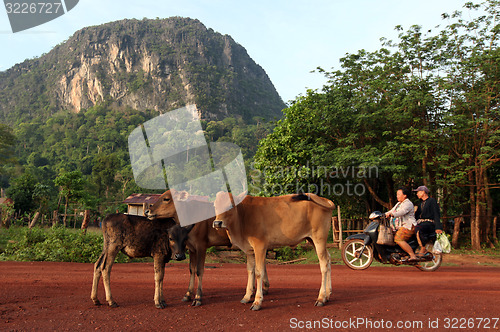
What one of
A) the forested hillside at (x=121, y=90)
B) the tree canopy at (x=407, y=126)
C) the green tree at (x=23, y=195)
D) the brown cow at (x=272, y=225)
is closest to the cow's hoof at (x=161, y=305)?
the brown cow at (x=272, y=225)

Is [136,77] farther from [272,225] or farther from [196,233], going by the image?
[272,225]

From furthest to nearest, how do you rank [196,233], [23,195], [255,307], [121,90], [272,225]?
[121,90], [23,195], [196,233], [272,225], [255,307]

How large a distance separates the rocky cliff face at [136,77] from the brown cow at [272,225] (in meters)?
131

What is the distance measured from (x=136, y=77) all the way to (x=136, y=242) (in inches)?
6399

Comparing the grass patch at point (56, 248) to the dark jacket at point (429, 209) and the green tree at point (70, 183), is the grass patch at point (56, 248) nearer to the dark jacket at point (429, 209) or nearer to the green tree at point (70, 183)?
the dark jacket at point (429, 209)

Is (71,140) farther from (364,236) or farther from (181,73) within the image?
(364,236)

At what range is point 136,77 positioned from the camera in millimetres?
158375

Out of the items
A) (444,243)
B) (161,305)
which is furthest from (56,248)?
(444,243)

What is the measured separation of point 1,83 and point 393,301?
217813mm

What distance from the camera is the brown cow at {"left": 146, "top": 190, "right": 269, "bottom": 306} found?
7.05 metres

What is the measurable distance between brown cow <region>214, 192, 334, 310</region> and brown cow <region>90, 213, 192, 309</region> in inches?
34.8

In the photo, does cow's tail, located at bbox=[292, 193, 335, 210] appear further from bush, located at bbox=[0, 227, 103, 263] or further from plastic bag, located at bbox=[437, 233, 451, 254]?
bush, located at bbox=[0, 227, 103, 263]

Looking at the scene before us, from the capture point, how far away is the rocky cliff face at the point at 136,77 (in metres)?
150

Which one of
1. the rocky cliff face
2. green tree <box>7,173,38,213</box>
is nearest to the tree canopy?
green tree <box>7,173,38,213</box>
